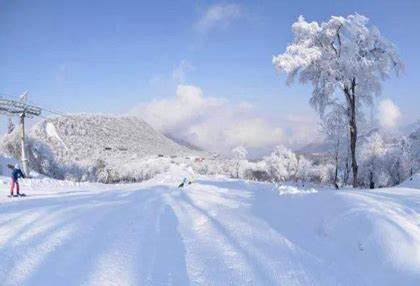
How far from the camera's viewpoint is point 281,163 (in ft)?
353

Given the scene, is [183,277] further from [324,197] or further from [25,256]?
[324,197]

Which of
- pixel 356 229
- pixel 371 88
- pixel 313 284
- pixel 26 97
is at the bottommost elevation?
pixel 313 284

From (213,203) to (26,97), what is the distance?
36.5 m

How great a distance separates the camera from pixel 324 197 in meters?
13.3

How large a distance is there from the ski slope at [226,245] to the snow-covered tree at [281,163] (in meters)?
92.5

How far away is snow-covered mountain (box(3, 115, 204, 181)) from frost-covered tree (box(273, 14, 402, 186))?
163 ft

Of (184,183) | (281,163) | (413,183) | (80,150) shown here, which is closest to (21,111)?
(184,183)

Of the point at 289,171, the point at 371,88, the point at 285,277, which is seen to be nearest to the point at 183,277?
the point at 285,277

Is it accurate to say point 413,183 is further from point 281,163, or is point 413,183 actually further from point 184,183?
point 281,163

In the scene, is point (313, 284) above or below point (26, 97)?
below

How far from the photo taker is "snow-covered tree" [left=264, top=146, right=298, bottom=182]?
106 m

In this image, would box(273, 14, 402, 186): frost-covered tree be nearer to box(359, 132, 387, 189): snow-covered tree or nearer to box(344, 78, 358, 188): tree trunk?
box(344, 78, 358, 188): tree trunk

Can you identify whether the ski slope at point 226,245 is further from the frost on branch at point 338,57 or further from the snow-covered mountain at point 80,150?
the snow-covered mountain at point 80,150

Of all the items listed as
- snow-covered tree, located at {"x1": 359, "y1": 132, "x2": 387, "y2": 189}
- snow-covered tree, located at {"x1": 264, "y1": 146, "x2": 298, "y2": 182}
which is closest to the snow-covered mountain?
snow-covered tree, located at {"x1": 264, "y1": 146, "x2": 298, "y2": 182}
